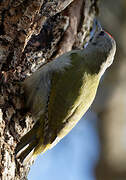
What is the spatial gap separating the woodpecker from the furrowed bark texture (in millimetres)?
91

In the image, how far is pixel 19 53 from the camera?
244 centimetres

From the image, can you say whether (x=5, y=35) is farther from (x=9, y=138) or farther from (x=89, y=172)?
(x=89, y=172)

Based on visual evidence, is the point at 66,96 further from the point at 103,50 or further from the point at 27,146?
the point at 103,50

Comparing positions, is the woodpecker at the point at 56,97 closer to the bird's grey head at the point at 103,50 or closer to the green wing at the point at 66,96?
the green wing at the point at 66,96

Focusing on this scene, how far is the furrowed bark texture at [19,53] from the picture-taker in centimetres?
223

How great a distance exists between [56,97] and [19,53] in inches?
22.1

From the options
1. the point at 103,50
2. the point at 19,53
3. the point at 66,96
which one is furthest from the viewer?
the point at 103,50

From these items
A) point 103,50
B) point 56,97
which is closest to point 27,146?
point 56,97

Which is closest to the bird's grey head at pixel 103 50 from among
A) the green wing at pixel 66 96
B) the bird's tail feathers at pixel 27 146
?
the green wing at pixel 66 96

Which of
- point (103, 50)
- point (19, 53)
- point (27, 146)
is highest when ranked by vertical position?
point (19, 53)

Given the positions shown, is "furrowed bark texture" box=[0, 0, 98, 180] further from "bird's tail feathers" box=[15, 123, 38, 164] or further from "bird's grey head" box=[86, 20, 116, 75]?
"bird's grey head" box=[86, 20, 116, 75]

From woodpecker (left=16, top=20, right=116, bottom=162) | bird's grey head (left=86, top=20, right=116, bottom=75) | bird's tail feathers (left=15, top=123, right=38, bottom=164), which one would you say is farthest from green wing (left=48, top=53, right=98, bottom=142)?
bird's grey head (left=86, top=20, right=116, bottom=75)

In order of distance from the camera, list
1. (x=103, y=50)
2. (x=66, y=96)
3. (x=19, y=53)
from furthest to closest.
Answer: (x=103, y=50) < (x=66, y=96) < (x=19, y=53)

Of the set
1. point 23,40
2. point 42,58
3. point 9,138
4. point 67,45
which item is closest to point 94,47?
point 67,45
